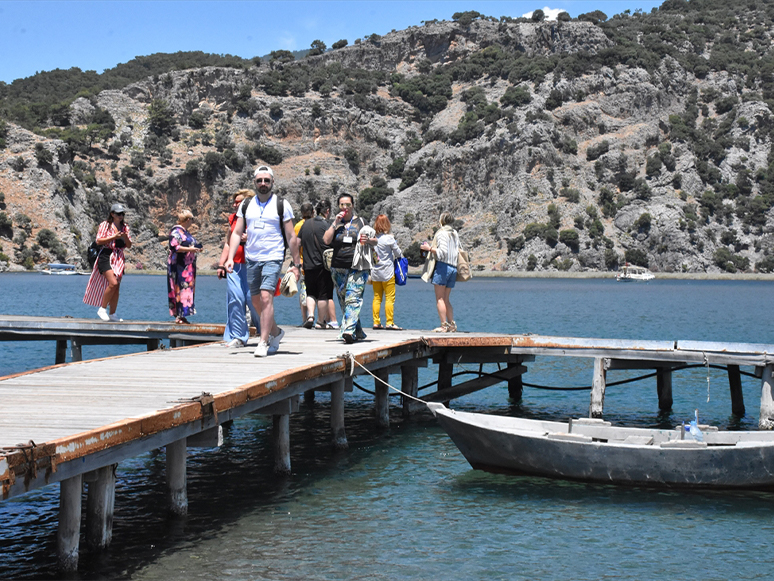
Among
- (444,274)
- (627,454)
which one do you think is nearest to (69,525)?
(627,454)

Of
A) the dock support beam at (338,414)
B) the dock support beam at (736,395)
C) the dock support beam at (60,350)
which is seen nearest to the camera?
the dock support beam at (338,414)

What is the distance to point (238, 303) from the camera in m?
12.2

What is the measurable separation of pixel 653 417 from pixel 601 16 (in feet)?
522

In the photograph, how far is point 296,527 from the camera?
855 centimetres

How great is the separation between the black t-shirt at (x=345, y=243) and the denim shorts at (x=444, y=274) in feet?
7.09

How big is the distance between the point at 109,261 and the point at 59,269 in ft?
304

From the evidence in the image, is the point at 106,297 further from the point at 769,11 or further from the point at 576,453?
the point at 769,11

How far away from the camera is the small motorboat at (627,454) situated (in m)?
9.77

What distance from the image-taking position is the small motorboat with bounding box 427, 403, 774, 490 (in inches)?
385

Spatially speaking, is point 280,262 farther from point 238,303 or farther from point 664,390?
point 664,390

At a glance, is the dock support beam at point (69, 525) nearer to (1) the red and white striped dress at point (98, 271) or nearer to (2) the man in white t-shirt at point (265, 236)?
(2) the man in white t-shirt at point (265, 236)

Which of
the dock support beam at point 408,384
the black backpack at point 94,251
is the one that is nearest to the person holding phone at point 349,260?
the dock support beam at point 408,384

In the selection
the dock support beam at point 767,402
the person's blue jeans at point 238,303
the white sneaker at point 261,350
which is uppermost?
the person's blue jeans at point 238,303

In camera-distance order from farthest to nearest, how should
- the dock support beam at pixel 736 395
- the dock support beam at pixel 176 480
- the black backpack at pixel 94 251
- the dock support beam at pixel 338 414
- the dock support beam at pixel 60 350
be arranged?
1. the dock support beam at pixel 60 350
2. the dock support beam at pixel 736 395
3. the black backpack at pixel 94 251
4. the dock support beam at pixel 338 414
5. the dock support beam at pixel 176 480
